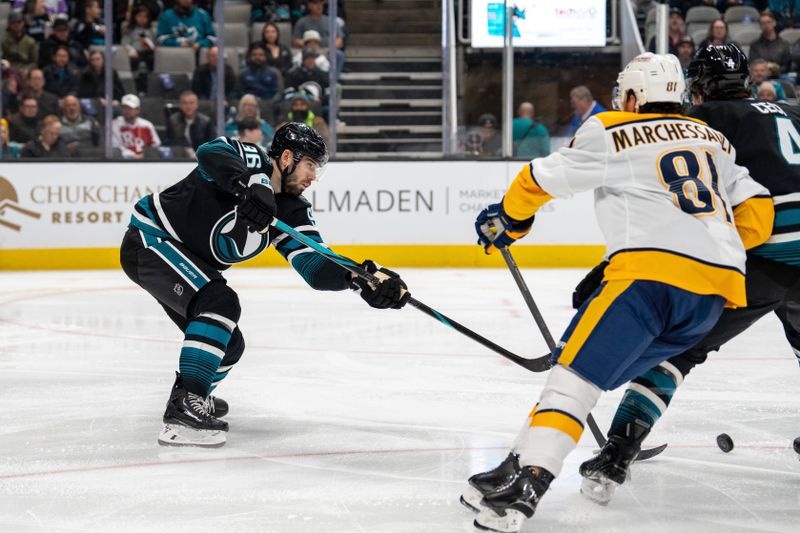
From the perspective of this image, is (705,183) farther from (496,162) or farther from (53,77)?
(53,77)

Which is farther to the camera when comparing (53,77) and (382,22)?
(382,22)

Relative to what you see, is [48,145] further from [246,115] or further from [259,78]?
[259,78]

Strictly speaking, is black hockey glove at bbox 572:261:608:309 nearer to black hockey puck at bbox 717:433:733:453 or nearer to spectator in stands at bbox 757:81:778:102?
black hockey puck at bbox 717:433:733:453

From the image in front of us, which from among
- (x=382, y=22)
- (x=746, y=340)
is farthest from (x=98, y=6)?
(x=746, y=340)

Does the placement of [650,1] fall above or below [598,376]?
above

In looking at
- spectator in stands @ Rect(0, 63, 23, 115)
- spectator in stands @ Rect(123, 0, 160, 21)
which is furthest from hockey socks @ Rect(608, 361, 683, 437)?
spectator in stands @ Rect(123, 0, 160, 21)

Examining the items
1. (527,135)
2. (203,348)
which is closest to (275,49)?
(527,135)

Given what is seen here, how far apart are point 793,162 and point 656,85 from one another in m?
0.49

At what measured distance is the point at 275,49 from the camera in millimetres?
8414

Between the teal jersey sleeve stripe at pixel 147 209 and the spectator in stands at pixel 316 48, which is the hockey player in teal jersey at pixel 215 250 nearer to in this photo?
the teal jersey sleeve stripe at pixel 147 209

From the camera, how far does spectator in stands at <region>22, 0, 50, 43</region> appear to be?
830 cm


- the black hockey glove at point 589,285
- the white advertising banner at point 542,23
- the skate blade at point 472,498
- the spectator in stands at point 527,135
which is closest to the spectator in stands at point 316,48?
the white advertising banner at point 542,23

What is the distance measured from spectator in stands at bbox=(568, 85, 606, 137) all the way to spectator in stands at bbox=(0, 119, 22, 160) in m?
4.04

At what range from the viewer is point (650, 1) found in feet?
27.5
